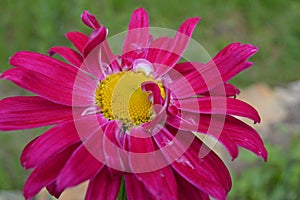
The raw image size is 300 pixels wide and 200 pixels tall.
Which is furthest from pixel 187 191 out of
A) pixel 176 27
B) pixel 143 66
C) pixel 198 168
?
pixel 176 27

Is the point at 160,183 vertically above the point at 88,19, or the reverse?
the point at 88,19

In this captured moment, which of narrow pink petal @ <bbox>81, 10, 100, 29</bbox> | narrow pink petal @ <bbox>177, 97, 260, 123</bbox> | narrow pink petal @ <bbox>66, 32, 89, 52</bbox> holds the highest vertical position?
narrow pink petal @ <bbox>81, 10, 100, 29</bbox>

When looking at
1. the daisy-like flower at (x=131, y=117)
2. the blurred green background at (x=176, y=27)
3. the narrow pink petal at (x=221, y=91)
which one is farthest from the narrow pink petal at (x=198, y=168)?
the blurred green background at (x=176, y=27)

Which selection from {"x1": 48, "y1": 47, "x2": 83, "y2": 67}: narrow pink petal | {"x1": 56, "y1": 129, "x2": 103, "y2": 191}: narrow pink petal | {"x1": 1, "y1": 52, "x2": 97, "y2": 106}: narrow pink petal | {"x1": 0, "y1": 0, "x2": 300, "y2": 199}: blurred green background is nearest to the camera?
{"x1": 56, "y1": 129, "x2": 103, "y2": 191}: narrow pink petal

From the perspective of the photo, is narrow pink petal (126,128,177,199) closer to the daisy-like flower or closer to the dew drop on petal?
the daisy-like flower

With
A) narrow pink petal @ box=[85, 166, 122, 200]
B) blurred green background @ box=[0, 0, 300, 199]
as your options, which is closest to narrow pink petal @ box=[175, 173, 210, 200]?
narrow pink petal @ box=[85, 166, 122, 200]

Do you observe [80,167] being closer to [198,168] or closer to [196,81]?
[198,168]

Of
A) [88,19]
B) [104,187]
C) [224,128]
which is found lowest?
[104,187]
